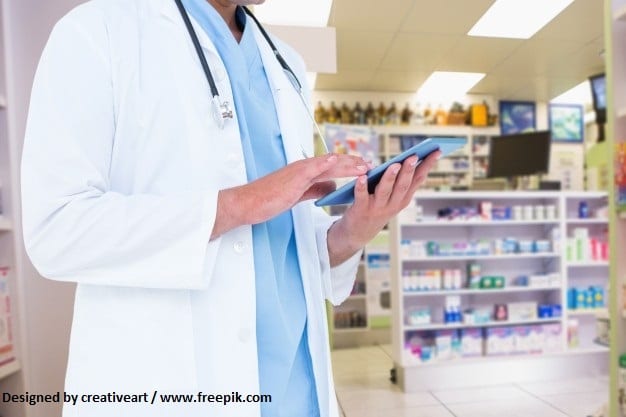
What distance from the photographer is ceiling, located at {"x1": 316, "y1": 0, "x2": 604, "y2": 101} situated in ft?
15.9

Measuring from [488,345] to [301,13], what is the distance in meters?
4.05

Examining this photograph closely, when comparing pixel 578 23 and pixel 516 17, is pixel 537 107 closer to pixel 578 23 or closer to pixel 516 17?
pixel 578 23

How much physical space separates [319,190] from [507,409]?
131 inches

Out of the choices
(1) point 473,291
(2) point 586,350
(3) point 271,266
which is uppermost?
(3) point 271,266

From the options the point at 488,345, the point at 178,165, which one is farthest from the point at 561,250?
the point at 178,165

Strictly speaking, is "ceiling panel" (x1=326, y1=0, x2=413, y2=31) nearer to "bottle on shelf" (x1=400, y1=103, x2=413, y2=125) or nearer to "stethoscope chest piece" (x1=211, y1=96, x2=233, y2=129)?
"bottle on shelf" (x1=400, y1=103, x2=413, y2=125)

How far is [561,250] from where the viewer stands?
3955mm

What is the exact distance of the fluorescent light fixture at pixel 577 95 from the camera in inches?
303

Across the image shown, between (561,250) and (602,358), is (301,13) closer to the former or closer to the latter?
(561,250)

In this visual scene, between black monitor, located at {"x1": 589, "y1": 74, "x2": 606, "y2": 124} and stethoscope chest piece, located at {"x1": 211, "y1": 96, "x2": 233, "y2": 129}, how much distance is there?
640 centimetres

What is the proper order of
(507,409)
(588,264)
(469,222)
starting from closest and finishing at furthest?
(507,409), (469,222), (588,264)

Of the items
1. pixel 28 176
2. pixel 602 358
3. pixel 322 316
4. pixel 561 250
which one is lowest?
pixel 602 358

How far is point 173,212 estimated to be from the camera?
1.99ft

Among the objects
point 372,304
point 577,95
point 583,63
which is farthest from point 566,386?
point 577,95
